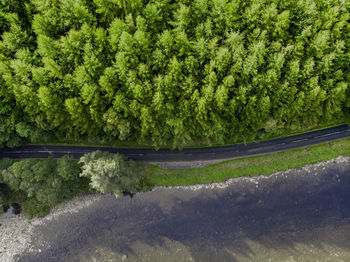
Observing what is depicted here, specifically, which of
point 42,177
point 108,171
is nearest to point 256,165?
point 108,171

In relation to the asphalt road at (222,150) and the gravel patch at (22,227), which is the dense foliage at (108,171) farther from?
the gravel patch at (22,227)

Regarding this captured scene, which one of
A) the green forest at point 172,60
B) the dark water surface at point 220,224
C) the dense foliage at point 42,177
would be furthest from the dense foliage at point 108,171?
the dark water surface at point 220,224

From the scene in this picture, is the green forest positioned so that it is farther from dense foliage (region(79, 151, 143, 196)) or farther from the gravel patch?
the gravel patch

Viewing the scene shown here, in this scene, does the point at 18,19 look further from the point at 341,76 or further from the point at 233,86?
the point at 341,76

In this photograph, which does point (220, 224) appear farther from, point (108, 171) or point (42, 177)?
point (42, 177)

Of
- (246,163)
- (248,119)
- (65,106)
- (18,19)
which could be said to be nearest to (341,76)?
(248,119)
